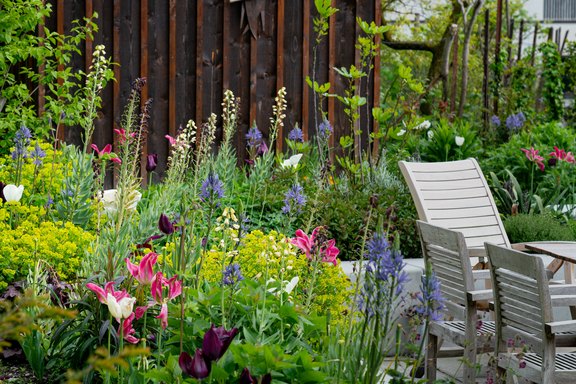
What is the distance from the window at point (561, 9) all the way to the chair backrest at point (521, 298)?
23752 mm

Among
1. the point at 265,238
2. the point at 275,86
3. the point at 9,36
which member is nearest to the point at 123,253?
the point at 265,238

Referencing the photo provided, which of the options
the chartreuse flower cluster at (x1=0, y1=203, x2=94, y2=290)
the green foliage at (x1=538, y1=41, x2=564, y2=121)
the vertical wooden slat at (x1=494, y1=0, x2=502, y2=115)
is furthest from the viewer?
the green foliage at (x1=538, y1=41, x2=564, y2=121)

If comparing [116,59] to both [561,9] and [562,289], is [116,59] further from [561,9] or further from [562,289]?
[561,9]

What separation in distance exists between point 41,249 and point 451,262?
74.8 inches

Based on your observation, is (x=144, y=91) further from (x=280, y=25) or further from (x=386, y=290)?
(x=386, y=290)

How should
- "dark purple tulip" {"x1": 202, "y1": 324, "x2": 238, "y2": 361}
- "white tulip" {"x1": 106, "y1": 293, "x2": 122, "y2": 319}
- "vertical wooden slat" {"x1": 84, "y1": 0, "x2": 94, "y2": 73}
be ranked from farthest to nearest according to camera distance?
"vertical wooden slat" {"x1": 84, "y1": 0, "x2": 94, "y2": 73}
"white tulip" {"x1": 106, "y1": 293, "x2": 122, "y2": 319}
"dark purple tulip" {"x1": 202, "y1": 324, "x2": 238, "y2": 361}

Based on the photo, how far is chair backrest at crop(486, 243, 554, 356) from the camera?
148 inches

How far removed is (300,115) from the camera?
28.0 ft

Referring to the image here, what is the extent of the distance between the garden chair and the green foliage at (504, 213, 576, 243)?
262 cm

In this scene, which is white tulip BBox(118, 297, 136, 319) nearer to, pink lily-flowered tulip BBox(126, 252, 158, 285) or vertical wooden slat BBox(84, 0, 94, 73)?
pink lily-flowered tulip BBox(126, 252, 158, 285)

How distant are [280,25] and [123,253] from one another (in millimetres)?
4845

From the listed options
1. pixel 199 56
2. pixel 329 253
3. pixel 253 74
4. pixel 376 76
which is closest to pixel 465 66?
pixel 376 76

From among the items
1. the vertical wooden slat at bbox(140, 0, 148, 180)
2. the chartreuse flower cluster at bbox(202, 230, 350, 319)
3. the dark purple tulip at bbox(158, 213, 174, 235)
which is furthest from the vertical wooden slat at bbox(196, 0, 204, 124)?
the dark purple tulip at bbox(158, 213, 174, 235)

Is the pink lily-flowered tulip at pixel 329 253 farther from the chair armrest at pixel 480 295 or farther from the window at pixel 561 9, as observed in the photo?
the window at pixel 561 9
